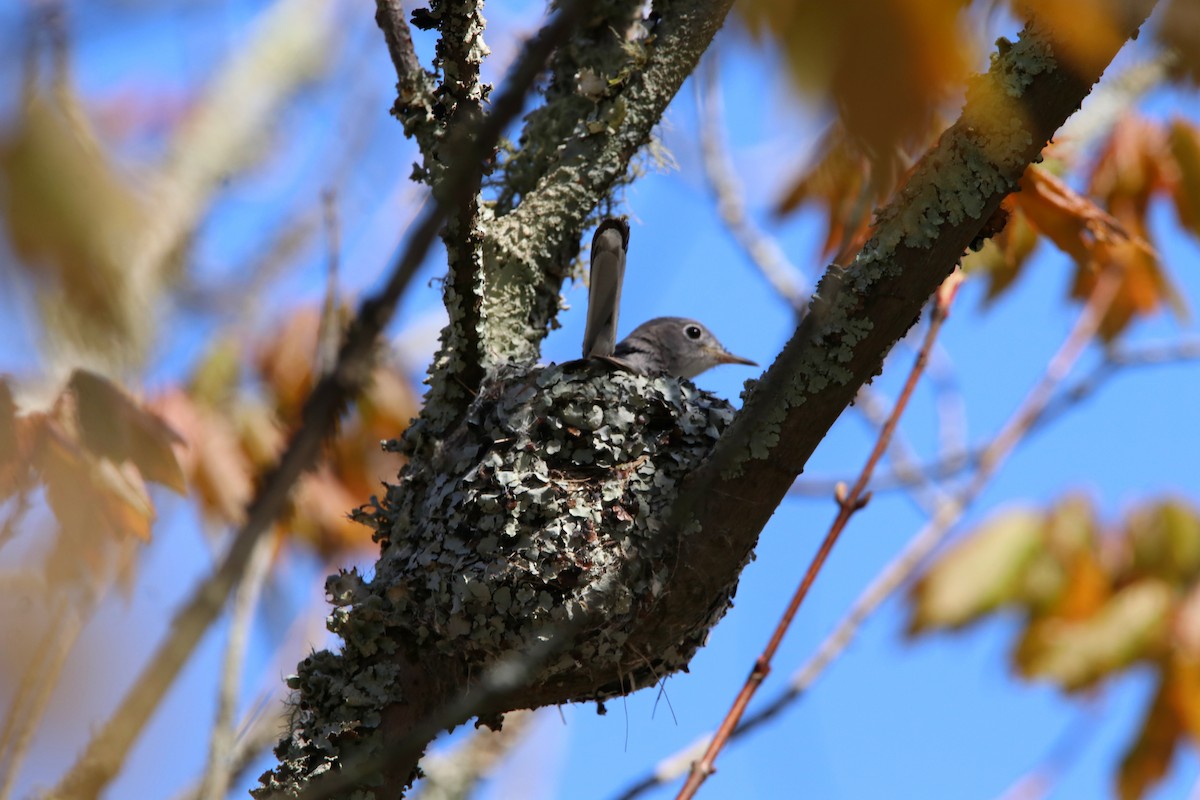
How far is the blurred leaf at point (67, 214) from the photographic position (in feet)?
4.71

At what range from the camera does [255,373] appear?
6.10 m

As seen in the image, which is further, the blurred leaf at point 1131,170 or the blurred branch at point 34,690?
the blurred leaf at point 1131,170

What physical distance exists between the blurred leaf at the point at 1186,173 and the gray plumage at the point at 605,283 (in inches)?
106

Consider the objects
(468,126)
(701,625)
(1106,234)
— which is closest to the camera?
(468,126)

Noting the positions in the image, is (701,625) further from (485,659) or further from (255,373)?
(255,373)

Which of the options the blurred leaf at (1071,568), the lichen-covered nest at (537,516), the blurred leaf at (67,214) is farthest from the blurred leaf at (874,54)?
the blurred leaf at (1071,568)

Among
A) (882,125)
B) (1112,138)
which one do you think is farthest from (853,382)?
(1112,138)

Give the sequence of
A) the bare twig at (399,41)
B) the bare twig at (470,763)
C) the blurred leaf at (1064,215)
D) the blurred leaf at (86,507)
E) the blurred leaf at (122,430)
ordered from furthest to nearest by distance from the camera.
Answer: the bare twig at (470,763) < the blurred leaf at (1064,215) < the bare twig at (399,41) < the blurred leaf at (122,430) < the blurred leaf at (86,507)

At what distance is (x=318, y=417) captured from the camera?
1.17 meters

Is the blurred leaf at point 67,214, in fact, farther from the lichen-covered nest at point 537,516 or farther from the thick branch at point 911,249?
the lichen-covered nest at point 537,516

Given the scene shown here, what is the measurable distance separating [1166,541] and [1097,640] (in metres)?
0.66

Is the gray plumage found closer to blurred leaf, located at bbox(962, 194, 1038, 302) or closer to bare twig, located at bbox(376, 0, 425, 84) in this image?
bare twig, located at bbox(376, 0, 425, 84)

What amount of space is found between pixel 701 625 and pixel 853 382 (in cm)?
104

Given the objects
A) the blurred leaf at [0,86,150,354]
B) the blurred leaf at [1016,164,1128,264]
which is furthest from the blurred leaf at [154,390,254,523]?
the blurred leaf at [0,86,150,354]
